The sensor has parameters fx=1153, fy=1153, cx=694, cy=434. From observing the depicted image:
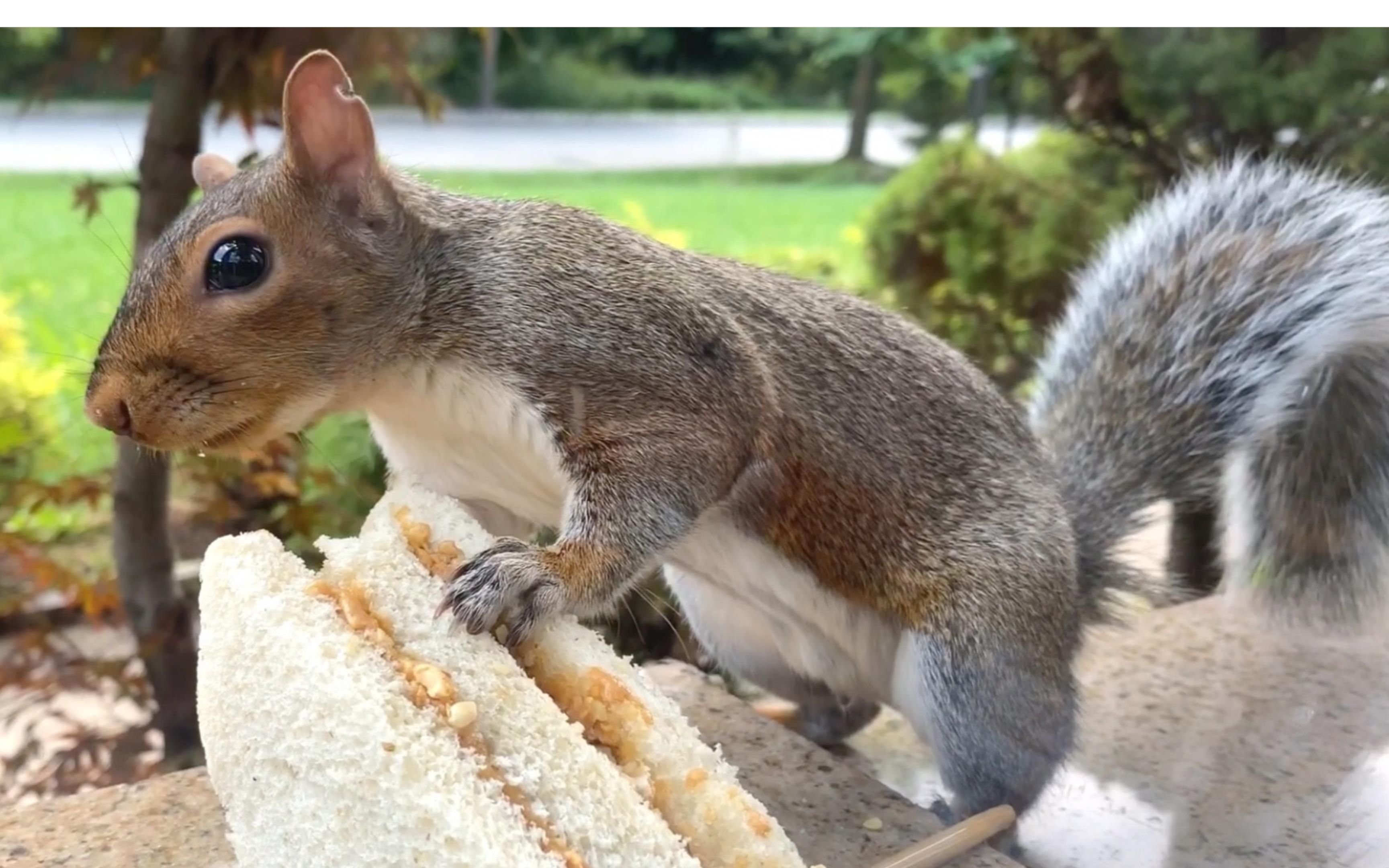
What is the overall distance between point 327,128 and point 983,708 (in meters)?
0.70

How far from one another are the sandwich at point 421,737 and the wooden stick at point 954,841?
0.18m

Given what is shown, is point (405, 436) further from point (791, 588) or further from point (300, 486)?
point (300, 486)

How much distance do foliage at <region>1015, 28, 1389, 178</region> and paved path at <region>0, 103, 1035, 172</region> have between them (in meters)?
0.84

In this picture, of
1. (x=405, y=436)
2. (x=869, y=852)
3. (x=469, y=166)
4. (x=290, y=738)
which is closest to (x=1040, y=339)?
(x=469, y=166)

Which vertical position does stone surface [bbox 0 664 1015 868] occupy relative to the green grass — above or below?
below

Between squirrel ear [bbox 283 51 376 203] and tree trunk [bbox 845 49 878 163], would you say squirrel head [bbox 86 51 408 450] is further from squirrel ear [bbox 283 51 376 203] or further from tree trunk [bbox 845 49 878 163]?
tree trunk [bbox 845 49 878 163]

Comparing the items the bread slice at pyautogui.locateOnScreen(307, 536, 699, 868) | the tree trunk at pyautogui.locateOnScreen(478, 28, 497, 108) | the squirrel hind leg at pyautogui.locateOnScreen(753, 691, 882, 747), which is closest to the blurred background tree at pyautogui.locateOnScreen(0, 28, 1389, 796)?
the tree trunk at pyautogui.locateOnScreen(478, 28, 497, 108)

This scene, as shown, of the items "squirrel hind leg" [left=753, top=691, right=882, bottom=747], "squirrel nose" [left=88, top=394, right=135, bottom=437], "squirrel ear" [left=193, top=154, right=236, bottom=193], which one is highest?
"squirrel ear" [left=193, top=154, right=236, bottom=193]

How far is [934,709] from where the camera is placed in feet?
3.25

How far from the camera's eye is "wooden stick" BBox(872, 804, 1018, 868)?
0.94 m

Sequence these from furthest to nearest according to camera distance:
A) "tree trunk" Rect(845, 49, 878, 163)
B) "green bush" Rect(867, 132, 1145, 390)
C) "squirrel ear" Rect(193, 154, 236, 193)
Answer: "green bush" Rect(867, 132, 1145, 390)
"tree trunk" Rect(845, 49, 878, 163)
"squirrel ear" Rect(193, 154, 236, 193)
